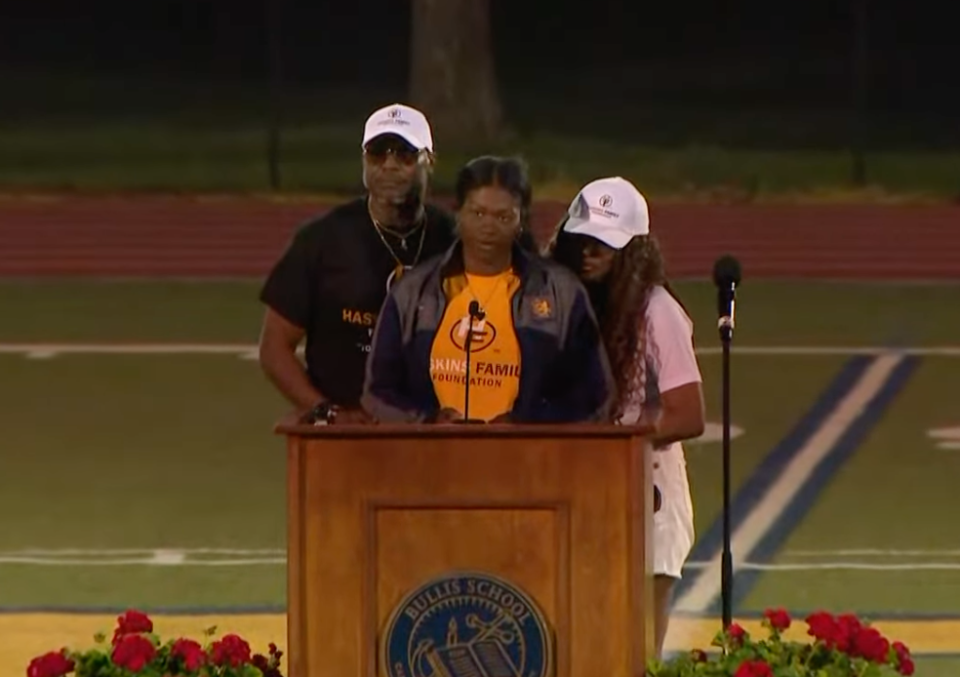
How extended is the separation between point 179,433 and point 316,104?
2085 centimetres

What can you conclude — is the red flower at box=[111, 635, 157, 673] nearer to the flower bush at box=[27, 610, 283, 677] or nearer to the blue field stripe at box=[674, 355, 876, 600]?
the flower bush at box=[27, 610, 283, 677]

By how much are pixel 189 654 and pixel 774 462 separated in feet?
19.4

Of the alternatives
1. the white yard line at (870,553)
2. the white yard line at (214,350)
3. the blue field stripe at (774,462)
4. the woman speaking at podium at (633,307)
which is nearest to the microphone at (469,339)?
the woman speaking at podium at (633,307)

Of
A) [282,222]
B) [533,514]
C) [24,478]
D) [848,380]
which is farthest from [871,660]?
[282,222]

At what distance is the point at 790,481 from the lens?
1037 centimetres

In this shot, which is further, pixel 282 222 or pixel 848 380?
pixel 282 222

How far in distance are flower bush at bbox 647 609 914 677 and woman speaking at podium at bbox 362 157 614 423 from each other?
0.57 m

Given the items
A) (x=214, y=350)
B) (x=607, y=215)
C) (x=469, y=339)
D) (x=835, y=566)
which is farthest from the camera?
(x=214, y=350)

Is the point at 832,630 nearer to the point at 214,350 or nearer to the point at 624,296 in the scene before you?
the point at 624,296

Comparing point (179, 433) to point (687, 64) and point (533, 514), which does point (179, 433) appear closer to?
point (533, 514)

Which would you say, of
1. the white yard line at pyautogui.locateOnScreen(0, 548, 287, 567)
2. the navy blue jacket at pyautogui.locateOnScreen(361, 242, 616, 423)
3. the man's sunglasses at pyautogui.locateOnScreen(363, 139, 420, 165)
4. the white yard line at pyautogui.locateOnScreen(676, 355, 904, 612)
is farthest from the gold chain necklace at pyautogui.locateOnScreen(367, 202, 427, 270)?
the white yard line at pyautogui.locateOnScreen(0, 548, 287, 567)

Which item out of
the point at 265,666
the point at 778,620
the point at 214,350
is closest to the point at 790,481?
the point at 214,350

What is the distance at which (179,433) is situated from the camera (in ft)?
38.2

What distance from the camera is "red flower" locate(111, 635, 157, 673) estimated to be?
16.9 feet
